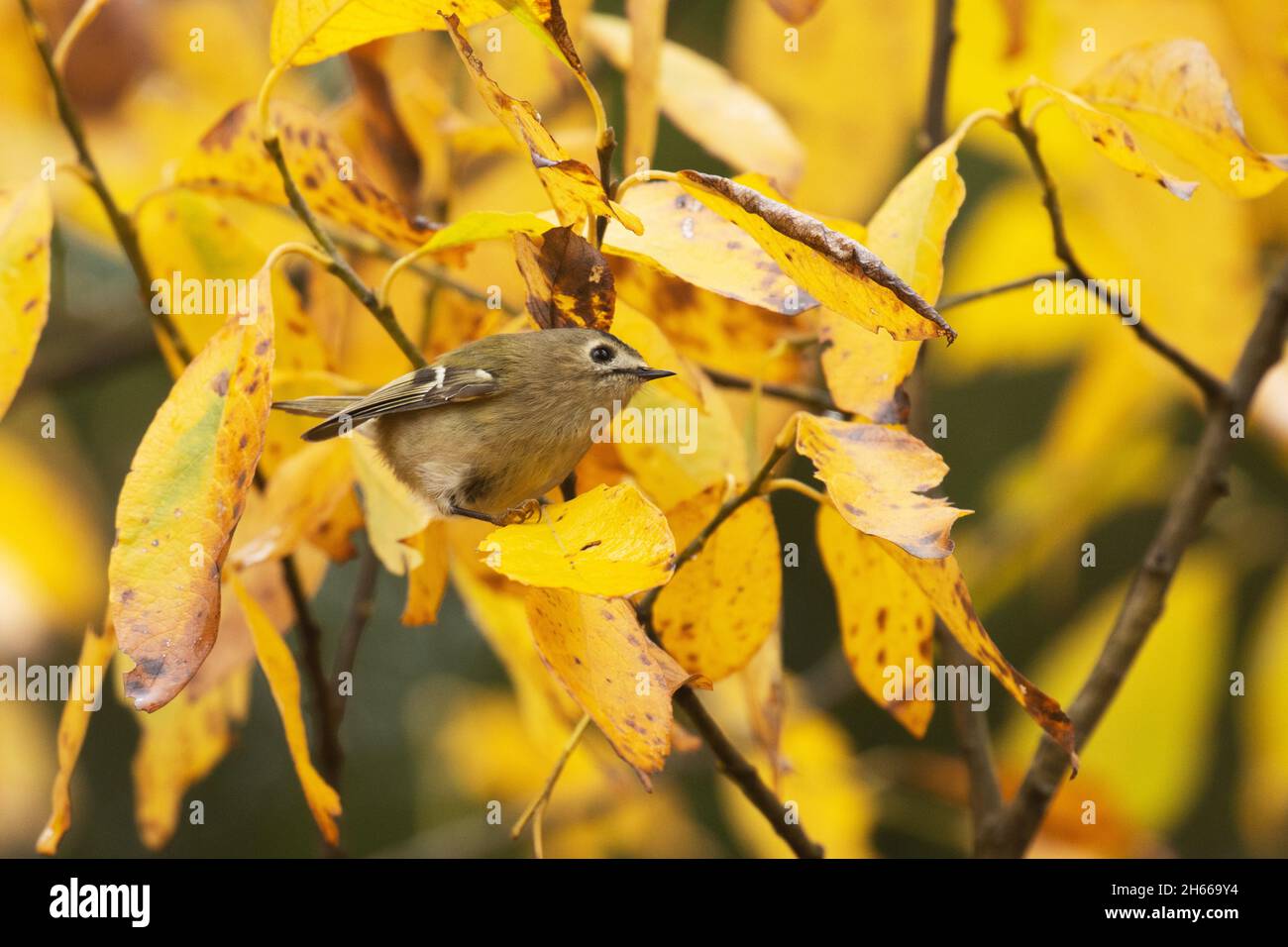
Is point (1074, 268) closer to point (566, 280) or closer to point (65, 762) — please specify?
point (566, 280)

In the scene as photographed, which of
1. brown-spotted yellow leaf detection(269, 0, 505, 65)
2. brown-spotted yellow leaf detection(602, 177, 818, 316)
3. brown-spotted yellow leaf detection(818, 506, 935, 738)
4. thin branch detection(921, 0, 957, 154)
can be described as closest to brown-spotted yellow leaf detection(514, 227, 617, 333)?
brown-spotted yellow leaf detection(602, 177, 818, 316)

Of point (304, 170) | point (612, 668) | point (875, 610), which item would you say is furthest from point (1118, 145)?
point (304, 170)

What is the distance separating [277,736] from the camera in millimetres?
3613

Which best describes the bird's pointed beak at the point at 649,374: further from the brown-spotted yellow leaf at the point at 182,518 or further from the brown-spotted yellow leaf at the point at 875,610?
the brown-spotted yellow leaf at the point at 182,518

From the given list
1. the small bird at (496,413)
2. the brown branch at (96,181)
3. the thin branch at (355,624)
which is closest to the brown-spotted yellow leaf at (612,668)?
the small bird at (496,413)

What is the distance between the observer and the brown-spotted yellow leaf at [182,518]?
2.45ft

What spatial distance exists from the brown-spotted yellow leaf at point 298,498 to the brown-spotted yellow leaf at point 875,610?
0.39 metres

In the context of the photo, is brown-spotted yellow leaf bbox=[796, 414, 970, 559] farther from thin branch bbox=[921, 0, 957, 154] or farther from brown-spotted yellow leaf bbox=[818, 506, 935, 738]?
thin branch bbox=[921, 0, 957, 154]

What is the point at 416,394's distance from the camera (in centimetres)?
104

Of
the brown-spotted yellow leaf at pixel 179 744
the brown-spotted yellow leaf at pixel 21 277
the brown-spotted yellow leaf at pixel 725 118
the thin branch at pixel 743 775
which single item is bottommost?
the brown-spotted yellow leaf at pixel 179 744

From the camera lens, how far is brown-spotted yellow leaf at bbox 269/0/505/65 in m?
0.79

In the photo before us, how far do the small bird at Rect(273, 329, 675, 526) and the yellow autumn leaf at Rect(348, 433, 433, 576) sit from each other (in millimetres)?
20
